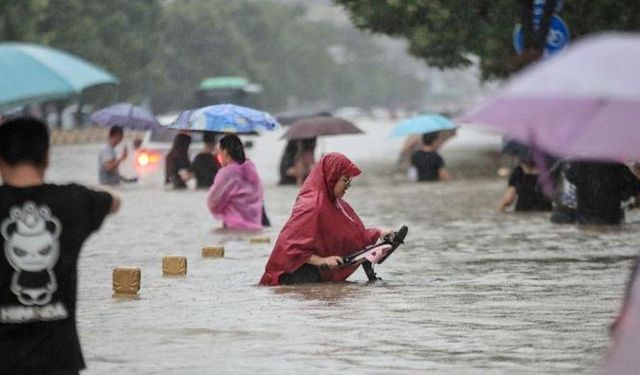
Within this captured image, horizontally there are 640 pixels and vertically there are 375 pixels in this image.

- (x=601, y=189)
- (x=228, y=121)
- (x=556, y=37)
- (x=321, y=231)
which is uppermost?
(x=556, y=37)

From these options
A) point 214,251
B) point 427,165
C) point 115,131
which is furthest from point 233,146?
point 427,165

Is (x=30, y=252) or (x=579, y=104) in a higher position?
(x=579, y=104)

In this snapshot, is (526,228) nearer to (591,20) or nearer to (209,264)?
(209,264)

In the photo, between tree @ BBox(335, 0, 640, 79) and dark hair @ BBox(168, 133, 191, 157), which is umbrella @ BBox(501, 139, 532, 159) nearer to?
tree @ BBox(335, 0, 640, 79)

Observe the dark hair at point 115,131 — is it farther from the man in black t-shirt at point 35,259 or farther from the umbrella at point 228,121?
the man in black t-shirt at point 35,259

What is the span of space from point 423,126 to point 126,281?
21620 millimetres

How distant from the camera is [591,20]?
109ft

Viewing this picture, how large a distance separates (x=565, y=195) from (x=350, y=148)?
41808mm

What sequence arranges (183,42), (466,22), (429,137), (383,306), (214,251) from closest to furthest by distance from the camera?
(383,306), (214,251), (466,22), (429,137), (183,42)

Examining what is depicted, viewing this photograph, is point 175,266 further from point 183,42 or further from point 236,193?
point 183,42

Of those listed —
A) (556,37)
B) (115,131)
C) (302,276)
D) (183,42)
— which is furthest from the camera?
(183,42)

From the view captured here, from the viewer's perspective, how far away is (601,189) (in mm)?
22219

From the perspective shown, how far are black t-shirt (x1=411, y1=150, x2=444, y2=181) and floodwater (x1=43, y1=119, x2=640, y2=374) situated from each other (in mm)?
11884

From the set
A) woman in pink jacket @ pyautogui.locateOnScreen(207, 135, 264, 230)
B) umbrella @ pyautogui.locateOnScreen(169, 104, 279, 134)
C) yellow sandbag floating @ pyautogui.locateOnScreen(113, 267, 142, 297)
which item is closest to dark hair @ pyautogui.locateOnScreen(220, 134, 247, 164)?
woman in pink jacket @ pyautogui.locateOnScreen(207, 135, 264, 230)
